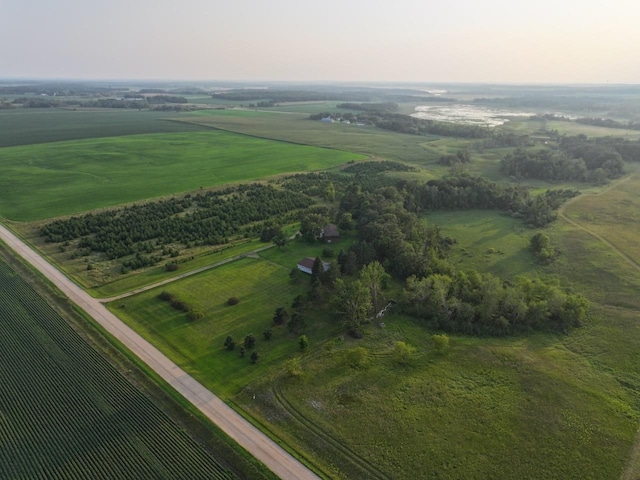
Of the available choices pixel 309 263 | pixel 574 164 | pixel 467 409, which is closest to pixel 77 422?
pixel 467 409

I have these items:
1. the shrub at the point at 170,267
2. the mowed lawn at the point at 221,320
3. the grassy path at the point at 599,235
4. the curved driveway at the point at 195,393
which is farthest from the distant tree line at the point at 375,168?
the curved driveway at the point at 195,393

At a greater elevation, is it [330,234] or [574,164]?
[574,164]

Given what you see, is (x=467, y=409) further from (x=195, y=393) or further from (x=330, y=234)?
(x=330, y=234)

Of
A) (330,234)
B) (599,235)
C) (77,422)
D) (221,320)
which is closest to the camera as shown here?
(77,422)

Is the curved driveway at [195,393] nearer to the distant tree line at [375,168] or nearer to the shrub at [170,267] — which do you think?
the shrub at [170,267]

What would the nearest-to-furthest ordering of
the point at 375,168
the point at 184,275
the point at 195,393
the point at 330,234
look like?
the point at 195,393 → the point at 184,275 → the point at 330,234 → the point at 375,168

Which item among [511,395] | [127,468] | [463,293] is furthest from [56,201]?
[511,395]

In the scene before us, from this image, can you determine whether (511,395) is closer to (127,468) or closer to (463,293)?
(463,293)
